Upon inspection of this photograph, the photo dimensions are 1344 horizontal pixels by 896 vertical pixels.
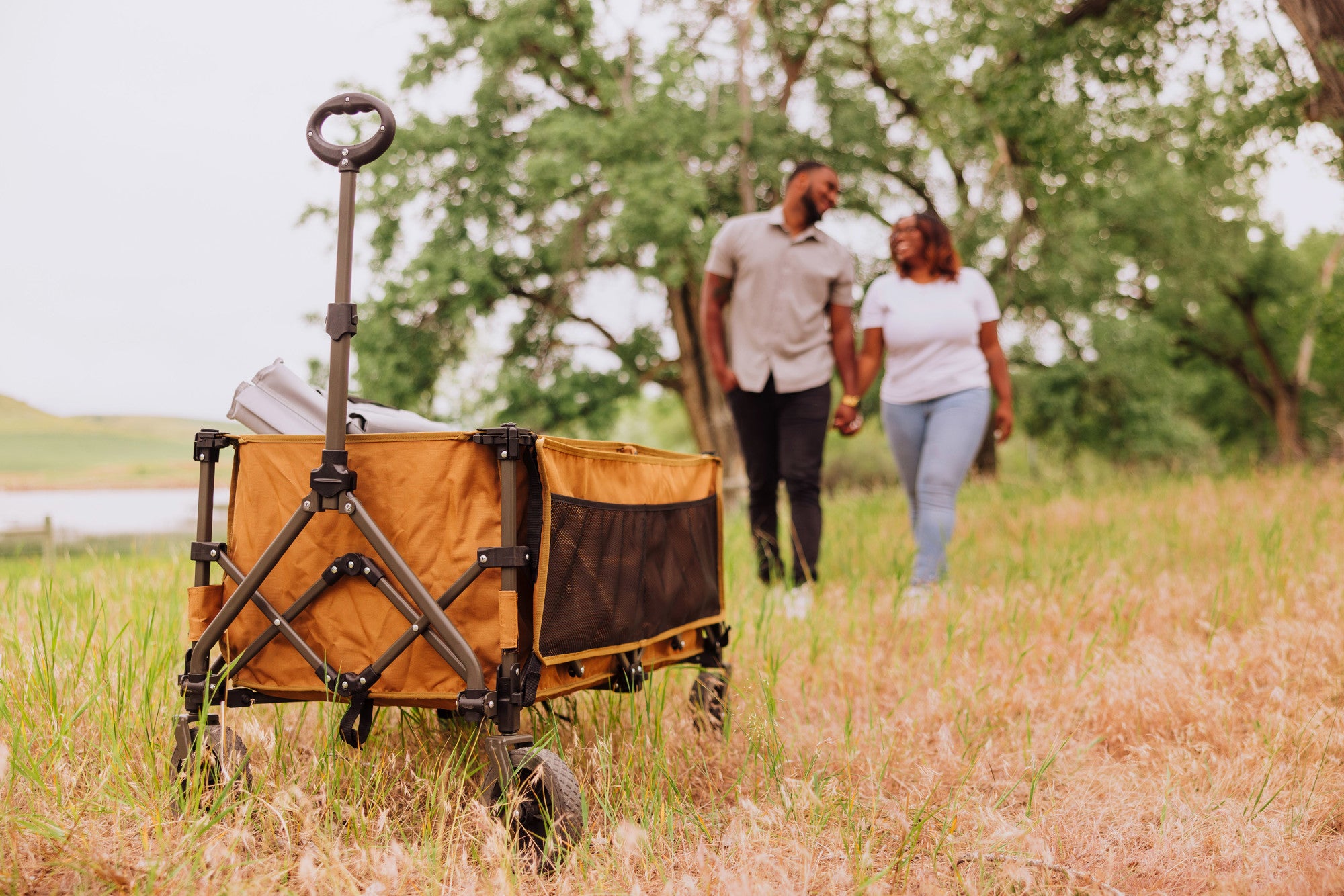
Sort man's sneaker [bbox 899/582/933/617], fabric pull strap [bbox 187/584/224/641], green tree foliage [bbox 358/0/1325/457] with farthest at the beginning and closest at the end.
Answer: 1. green tree foliage [bbox 358/0/1325/457]
2. man's sneaker [bbox 899/582/933/617]
3. fabric pull strap [bbox 187/584/224/641]

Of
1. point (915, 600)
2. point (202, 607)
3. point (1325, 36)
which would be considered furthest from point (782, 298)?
point (1325, 36)

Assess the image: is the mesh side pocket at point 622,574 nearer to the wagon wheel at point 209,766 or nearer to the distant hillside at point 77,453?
the wagon wheel at point 209,766

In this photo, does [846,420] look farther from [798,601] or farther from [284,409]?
[284,409]

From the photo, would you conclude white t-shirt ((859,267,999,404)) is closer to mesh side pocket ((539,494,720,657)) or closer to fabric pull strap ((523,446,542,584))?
mesh side pocket ((539,494,720,657))

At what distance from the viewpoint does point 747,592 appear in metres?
4.13

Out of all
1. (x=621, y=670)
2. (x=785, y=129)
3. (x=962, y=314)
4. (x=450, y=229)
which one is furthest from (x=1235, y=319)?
(x=621, y=670)

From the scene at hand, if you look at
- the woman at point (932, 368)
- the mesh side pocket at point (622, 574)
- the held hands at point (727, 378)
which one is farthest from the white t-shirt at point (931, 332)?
the mesh side pocket at point (622, 574)

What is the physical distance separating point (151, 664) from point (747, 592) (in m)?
2.27

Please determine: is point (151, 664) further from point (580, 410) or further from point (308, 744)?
point (580, 410)

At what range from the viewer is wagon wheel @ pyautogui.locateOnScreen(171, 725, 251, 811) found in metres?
2.00

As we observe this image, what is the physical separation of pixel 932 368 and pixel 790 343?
71 cm

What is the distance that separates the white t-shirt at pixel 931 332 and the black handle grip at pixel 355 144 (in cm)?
Answer: 300

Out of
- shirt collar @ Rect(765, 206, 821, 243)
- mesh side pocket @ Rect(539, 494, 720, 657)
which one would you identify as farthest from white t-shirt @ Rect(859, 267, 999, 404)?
mesh side pocket @ Rect(539, 494, 720, 657)

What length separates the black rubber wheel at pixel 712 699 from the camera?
2.80m
